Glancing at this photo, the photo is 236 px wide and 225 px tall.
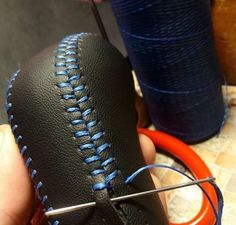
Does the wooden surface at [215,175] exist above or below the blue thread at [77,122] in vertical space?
below

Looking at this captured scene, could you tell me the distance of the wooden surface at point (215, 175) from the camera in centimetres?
70

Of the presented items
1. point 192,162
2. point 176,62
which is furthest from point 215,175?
point 176,62

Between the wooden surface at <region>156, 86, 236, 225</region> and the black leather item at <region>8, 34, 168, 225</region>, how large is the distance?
1.11 feet

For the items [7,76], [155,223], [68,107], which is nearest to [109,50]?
[68,107]

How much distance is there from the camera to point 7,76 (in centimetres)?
80

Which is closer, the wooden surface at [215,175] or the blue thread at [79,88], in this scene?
the blue thread at [79,88]

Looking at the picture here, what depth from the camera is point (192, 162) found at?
0.75 m

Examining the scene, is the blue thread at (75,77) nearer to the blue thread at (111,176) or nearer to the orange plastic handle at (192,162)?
the blue thread at (111,176)

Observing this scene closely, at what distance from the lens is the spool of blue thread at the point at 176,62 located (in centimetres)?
65

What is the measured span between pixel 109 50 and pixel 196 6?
0.94 feet

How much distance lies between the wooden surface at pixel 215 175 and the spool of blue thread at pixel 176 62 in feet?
0.10

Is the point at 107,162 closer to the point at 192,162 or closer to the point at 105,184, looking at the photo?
the point at 105,184

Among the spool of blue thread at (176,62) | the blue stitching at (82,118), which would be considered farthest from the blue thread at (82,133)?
the spool of blue thread at (176,62)

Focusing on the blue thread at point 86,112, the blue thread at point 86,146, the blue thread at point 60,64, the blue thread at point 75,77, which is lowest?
the blue thread at point 86,146
